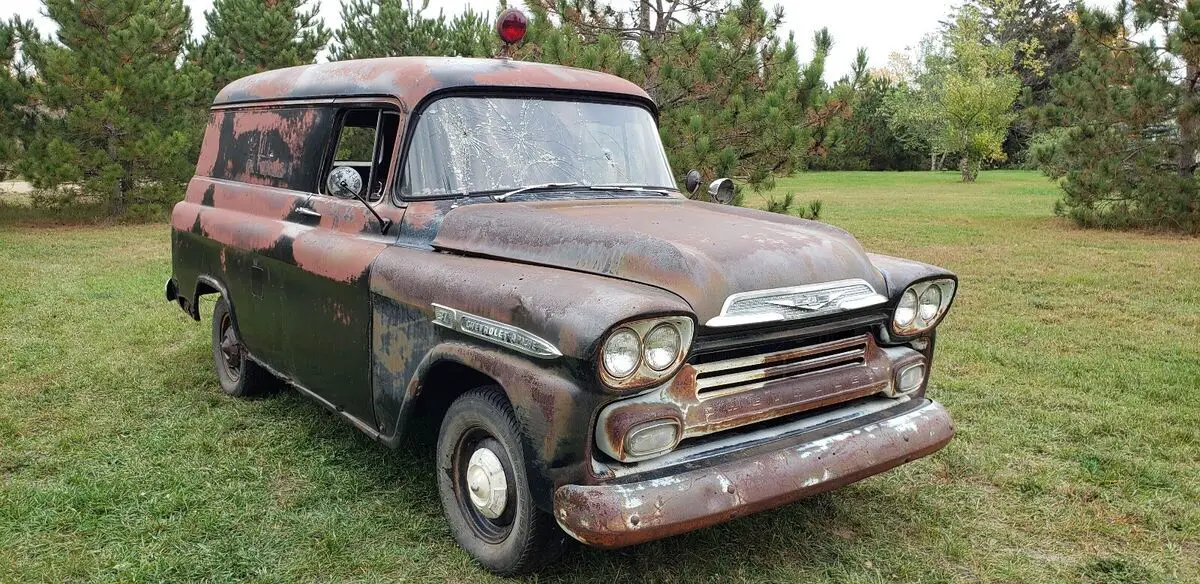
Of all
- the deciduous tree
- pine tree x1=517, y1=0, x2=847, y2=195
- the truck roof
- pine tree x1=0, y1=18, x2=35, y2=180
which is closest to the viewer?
the truck roof

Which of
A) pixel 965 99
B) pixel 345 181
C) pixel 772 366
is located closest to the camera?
pixel 772 366

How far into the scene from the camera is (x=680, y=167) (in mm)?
9359

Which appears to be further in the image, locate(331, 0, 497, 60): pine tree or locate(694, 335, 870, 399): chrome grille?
locate(331, 0, 497, 60): pine tree

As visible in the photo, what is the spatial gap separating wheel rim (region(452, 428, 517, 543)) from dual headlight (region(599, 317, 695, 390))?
2.03 feet

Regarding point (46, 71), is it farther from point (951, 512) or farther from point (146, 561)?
point (951, 512)

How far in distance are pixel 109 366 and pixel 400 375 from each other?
140 inches

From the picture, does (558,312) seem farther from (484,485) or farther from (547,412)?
(484,485)

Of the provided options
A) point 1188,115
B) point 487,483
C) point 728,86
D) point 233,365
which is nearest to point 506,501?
point 487,483

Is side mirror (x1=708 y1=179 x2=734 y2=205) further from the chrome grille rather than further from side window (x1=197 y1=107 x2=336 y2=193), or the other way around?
side window (x1=197 y1=107 x2=336 y2=193)

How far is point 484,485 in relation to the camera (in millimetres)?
3174

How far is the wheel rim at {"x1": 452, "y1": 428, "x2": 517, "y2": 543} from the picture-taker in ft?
10.2

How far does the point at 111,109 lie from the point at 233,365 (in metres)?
11.3

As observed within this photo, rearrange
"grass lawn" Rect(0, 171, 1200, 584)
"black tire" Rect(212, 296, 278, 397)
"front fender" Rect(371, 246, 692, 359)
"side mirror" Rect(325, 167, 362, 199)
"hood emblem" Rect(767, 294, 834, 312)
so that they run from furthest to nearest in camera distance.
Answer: "black tire" Rect(212, 296, 278, 397), "side mirror" Rect(325, 167, 362, 199), "grass lawn" Rect(0, 171, 1200, 584), "hood emblem" Rect(767, 294, 834, 312), "front fender" Rect(371, 246, 692, 359)

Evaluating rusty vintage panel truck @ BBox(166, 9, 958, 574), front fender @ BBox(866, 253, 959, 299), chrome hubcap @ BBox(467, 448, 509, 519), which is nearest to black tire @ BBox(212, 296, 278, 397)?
rusty vintage panel truck @ BBox(166, 9, 958, 574)
